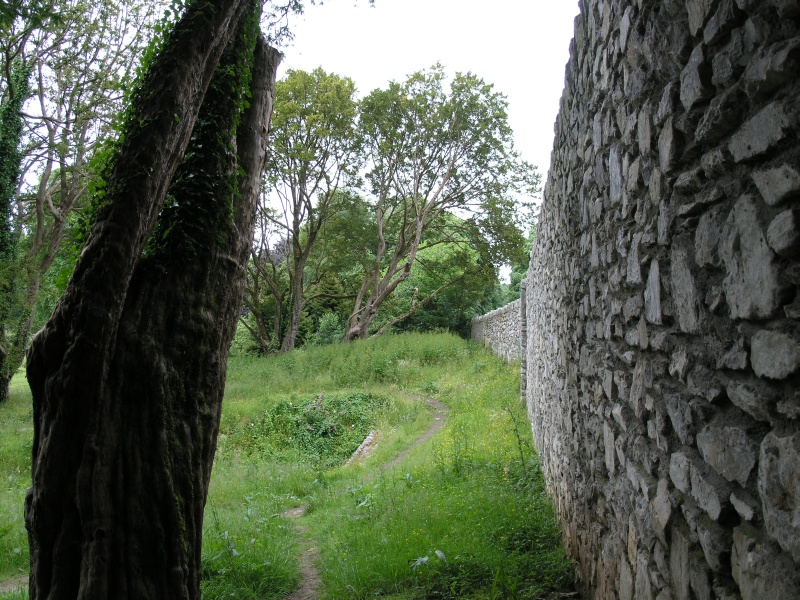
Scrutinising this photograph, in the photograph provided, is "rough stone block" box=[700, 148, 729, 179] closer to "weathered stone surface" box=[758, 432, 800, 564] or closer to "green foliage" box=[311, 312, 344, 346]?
"weathered stone surface" box=[758, 432, 800, 564]

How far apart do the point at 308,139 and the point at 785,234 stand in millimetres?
24764

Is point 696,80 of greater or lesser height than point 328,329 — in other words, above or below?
above

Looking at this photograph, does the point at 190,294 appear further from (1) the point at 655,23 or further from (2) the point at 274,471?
(2) the point at 274,471

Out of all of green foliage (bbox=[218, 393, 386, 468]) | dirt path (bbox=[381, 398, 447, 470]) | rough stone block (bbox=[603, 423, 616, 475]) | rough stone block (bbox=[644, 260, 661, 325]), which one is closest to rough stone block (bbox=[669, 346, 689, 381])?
rough stone block (bbox=[644, 260, 661, 325])

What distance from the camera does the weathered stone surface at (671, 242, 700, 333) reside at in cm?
180

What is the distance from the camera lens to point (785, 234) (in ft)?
4.08

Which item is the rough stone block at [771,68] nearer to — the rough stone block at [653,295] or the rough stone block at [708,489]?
the rough stone block at [653,295]

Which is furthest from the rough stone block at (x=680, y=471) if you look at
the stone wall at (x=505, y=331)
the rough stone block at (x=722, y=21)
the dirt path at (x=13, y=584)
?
the stone wall at (x=505, y=331)

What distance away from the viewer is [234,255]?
399 cm

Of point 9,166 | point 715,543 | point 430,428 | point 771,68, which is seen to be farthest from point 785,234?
point 9,166

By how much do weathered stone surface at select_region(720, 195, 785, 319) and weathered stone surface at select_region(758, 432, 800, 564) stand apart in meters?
0.30

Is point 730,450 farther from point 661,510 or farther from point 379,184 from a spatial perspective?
point 379,184

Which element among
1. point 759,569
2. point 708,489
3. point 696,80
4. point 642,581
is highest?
point 696,80

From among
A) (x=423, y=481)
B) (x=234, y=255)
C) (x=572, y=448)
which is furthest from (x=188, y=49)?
(x=423, y=481)
